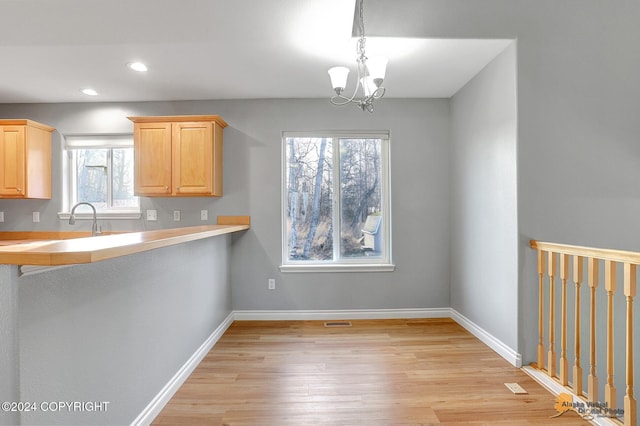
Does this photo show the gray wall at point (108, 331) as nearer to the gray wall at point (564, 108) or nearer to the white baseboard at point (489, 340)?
the gray wall at point (564, 108)

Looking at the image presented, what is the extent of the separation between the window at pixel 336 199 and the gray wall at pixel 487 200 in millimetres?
777

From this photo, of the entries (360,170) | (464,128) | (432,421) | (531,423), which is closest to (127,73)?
(360,170)

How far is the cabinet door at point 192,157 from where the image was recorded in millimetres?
3400

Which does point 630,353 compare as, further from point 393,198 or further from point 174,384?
point 174,384

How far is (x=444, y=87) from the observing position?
336cm

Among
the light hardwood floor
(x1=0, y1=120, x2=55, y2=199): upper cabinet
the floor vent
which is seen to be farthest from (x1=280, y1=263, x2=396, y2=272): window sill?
(x1=0, y1=120, x2=55, y2=199): upper cabinet

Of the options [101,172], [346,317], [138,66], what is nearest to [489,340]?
[346,317]

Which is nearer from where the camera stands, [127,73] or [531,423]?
[531,423]

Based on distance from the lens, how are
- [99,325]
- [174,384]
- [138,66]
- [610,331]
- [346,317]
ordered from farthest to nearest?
[346,317] → [138,66] → [174,384] → [610,331] → [99,325]

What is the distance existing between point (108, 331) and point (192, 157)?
2266 millimetres

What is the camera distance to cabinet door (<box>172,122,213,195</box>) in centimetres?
340

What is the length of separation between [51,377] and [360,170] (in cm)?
317

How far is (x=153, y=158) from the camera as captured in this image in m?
3.43

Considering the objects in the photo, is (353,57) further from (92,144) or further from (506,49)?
(92,144)
